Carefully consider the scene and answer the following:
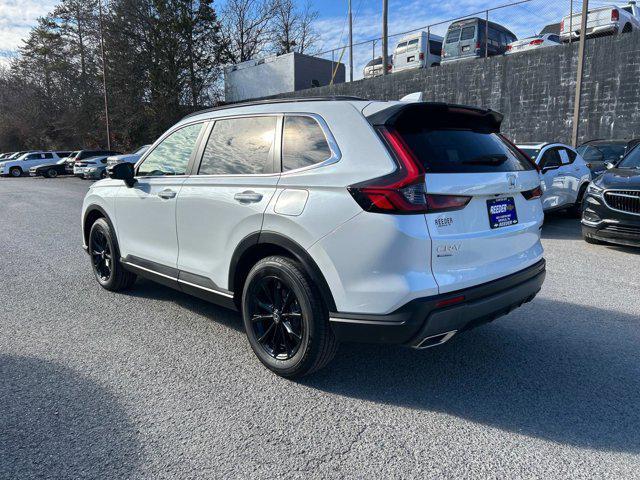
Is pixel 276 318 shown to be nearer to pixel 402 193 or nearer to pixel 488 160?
pixel 402 193

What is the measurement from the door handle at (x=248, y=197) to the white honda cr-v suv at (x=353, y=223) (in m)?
0.01

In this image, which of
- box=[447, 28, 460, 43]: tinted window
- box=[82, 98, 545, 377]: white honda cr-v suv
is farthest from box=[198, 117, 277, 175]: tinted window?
box=[447, 28, 460, 43]: tinted window

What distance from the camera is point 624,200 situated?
684 centimetres

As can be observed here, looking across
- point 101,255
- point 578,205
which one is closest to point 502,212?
point 101,255

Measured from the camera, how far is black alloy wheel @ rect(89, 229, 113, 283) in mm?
5262

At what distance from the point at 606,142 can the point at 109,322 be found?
13268mm

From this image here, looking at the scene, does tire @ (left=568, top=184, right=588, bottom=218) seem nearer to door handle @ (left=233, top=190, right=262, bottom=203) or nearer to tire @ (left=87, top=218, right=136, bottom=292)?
door handle @ (left=233, top=190, right=262, bottom=203)

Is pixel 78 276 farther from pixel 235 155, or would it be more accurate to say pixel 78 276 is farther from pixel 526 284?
pixel 526 284

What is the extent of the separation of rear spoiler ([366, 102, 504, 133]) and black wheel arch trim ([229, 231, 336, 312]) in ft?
2.96

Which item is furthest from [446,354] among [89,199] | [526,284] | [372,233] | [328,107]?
[89,199]

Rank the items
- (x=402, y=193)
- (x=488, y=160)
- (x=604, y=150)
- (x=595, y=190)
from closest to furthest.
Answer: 1. (x=402, y=193)
2. (x=488, y=160)
3. (x=595, y=190)
4. (x=604, y=150)

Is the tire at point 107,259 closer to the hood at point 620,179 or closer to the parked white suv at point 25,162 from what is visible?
the hood at point 620,179

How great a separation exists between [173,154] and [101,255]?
1866mm

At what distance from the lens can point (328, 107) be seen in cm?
313
